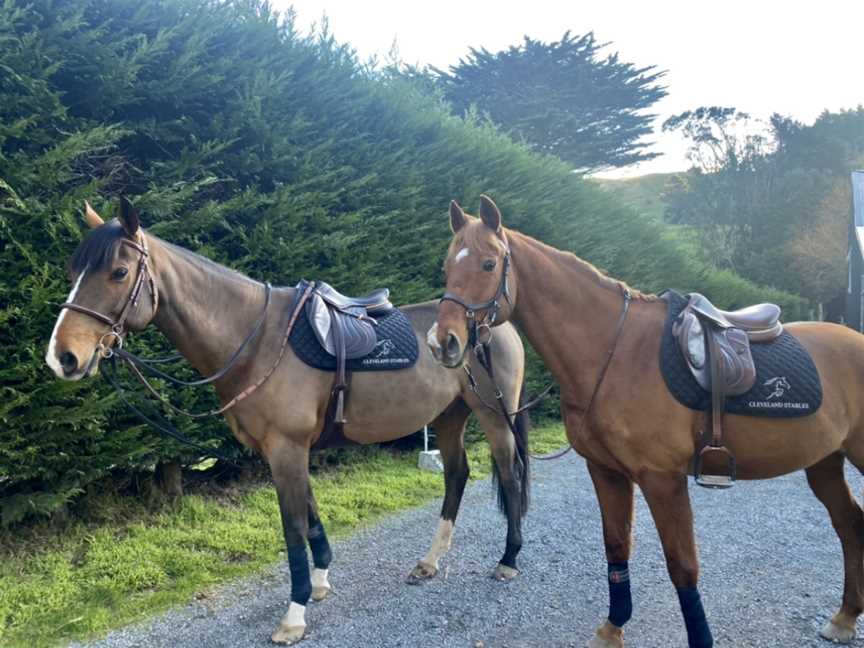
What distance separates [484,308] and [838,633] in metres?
2.44

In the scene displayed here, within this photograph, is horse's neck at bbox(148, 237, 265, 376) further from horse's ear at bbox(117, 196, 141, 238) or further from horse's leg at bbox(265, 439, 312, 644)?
horse's leg at bbox(265, 439, 312, 644)

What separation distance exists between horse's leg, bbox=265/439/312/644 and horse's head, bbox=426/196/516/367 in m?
1.11

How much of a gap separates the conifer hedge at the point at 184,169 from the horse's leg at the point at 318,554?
1.53 m

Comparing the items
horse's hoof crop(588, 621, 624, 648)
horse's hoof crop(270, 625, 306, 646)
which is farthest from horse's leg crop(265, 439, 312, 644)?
horse's hoof crop(588, 621, 624, 648)

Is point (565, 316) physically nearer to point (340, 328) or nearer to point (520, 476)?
point (340, 328)

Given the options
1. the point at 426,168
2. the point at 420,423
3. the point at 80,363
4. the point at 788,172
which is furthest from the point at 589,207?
the point at 788,172

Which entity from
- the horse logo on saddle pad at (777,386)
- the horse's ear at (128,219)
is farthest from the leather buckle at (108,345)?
the horse logo on saddle pad at (777,386)

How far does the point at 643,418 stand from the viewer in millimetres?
2252

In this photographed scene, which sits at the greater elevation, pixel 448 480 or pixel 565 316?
pixel 565 316

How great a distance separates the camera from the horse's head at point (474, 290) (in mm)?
2242

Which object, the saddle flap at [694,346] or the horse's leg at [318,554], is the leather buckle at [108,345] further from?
the saddle flap at [694,346]

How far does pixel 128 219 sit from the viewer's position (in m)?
2.44

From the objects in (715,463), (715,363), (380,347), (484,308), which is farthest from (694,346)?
(380,347)

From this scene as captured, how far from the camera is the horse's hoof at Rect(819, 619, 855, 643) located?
2.68 m
